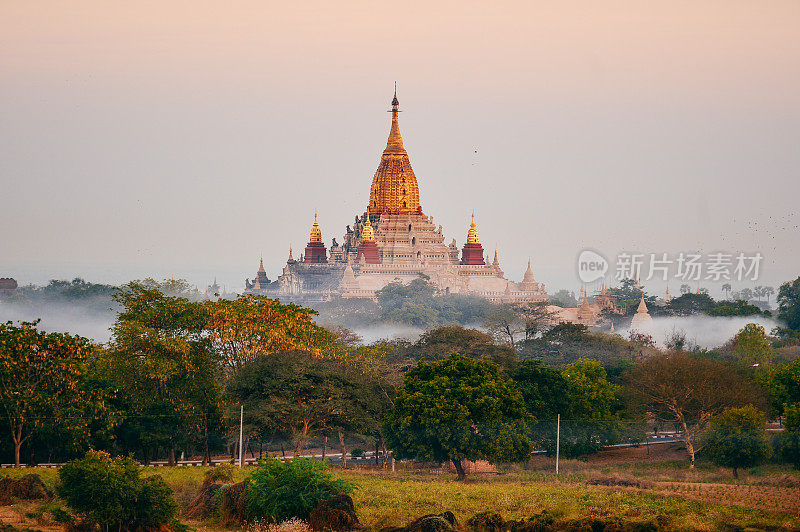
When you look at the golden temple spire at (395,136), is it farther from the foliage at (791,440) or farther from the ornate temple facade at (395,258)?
the foliage at (791,440)

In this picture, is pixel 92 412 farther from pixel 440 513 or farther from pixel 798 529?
pixel 798 529

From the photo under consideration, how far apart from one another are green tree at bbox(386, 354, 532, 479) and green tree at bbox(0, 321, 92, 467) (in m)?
12.5

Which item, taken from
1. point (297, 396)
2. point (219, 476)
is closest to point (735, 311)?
point (297, 396)

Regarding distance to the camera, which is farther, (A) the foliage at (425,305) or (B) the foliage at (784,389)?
(A) the foliage at (425,305)

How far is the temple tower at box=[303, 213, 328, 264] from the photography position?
15912cm

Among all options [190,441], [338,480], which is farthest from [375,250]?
[338,480]

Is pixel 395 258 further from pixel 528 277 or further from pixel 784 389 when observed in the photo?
pixel 784 389

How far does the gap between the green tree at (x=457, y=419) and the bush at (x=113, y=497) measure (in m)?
13.8

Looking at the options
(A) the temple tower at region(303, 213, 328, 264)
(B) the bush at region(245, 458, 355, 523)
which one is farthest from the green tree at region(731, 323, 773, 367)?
(A) the temple tower at region(303, 213, 328, 264)

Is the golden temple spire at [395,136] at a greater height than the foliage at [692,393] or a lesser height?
greater

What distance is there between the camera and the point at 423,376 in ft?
164

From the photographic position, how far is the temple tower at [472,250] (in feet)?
518

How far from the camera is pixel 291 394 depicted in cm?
4941

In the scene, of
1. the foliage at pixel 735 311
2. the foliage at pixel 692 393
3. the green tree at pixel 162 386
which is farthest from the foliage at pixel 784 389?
the foliage at pixel 735 311
